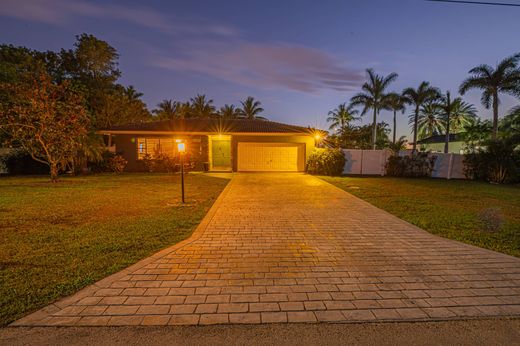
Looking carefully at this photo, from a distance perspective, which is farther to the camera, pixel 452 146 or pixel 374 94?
pixel 452 146

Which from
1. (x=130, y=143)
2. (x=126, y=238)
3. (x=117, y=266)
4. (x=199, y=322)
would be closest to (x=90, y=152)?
(x=130, y=143)

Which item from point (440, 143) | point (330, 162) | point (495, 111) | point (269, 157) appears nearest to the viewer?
point (330, 162)

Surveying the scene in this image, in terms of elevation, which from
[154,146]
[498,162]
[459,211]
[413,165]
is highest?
[154,146]

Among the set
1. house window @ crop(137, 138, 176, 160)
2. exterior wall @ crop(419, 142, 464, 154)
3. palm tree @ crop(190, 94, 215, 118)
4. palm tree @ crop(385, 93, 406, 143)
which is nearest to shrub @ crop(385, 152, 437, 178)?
house window @ crop(137, 138, 176, 160)

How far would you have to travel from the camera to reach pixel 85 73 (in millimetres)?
31312

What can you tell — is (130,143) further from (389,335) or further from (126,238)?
(389,335)

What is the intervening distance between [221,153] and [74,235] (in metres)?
15.0

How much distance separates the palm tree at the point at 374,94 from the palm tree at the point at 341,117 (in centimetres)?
245

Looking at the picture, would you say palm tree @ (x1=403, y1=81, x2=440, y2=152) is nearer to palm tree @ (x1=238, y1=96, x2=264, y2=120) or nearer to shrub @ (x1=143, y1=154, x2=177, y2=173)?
palm tree @ (x1=238, y1=96, x2=264, y2=120)

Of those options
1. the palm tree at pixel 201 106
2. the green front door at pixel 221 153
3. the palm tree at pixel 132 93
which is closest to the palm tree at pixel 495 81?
the green front door at pixel 221 153

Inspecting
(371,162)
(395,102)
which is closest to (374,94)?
(395,102)

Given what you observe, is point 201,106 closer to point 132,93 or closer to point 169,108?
point 169,108

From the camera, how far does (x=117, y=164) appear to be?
16797mm

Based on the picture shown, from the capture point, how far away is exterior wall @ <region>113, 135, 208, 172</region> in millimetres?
17688
